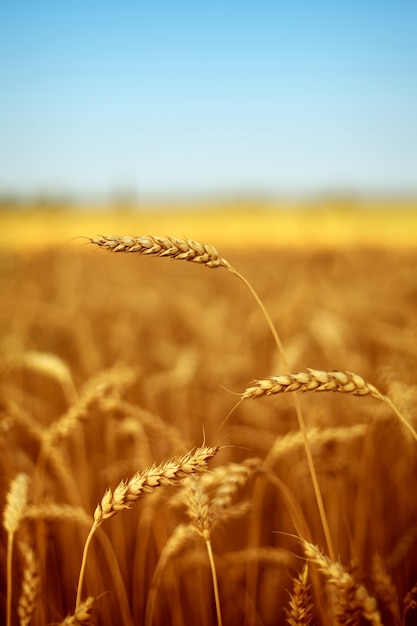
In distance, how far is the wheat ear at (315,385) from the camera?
75 centimetres

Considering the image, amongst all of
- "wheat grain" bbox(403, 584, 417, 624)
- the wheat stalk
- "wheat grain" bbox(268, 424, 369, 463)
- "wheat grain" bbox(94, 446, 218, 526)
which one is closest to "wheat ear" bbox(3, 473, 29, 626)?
"wheat grain" bbox(94, 446, 218, 526)

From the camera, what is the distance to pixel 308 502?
81.3 inches

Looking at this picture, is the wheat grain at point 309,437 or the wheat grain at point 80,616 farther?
the wheat grain at point 309,437

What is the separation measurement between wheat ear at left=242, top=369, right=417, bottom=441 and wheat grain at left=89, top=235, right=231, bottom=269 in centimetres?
19

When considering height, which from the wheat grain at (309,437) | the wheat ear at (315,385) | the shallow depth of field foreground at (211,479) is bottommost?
the shallow depth of field foreground at (211,479)

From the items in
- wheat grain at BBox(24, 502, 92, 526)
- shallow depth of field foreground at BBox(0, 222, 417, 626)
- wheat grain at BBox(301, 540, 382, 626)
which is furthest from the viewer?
wheat grain at BBox(24, 502, 92, 526)

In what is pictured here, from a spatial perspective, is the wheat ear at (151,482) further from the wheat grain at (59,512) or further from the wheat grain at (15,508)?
the wheat grain at (59,512)

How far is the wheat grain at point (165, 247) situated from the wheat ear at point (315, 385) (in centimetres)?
19

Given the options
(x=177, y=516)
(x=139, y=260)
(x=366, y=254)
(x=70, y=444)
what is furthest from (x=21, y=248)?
(x=177, y=516)

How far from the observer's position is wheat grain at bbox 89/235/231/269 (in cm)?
79

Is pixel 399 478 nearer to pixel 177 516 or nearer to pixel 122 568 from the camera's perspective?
pixel 177 516

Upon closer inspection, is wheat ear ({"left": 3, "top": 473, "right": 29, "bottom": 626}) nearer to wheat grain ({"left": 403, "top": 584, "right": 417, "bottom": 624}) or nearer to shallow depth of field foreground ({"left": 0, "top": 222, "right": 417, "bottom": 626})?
shallow depth of field foreground ({"left": 0, "top": 222, "right": 417, "bottom": 626})

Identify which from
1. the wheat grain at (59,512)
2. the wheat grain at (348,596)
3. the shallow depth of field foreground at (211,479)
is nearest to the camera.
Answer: the wheat grain at (348,596)

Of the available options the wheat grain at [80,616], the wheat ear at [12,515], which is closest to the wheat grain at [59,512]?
the wheat ear at [12,515]
